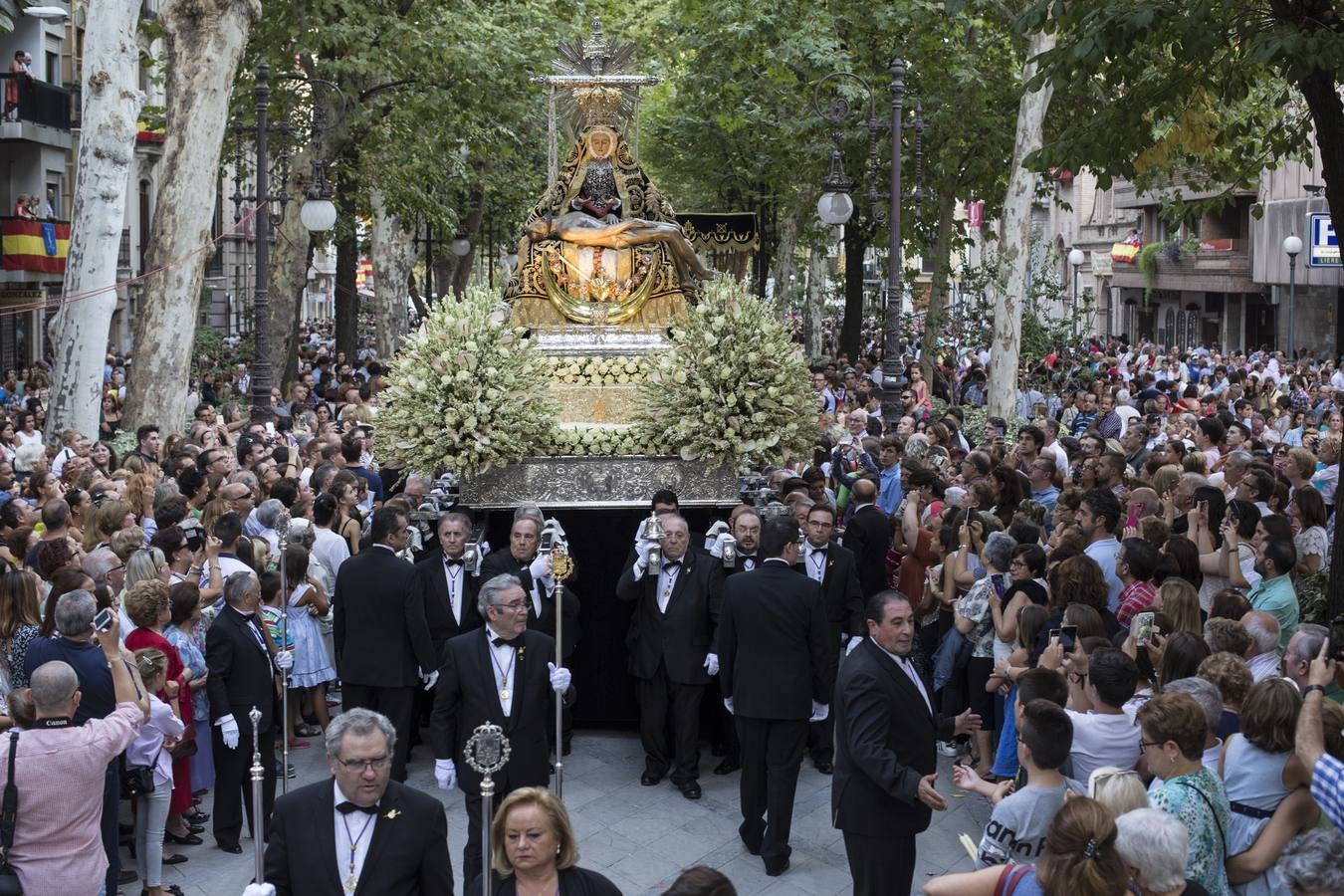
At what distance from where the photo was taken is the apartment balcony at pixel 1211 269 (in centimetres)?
4672

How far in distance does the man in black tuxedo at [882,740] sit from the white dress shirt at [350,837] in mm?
2222

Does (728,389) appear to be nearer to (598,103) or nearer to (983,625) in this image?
(983,625)

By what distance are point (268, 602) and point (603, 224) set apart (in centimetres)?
552

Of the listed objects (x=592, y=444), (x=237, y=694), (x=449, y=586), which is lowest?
(x=237, y=694)

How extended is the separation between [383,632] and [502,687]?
1.95 metres

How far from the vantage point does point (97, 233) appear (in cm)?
1881

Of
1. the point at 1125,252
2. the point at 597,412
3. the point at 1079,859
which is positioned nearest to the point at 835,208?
the point at 597,412

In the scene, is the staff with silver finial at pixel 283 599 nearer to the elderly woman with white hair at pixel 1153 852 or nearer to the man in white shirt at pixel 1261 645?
the man in white shirt at pixel 1261 645

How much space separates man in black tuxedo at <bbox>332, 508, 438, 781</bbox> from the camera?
9.65 metres

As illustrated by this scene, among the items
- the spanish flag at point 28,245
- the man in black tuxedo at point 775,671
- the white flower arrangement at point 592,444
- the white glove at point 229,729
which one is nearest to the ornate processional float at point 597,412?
the white flower arrangement at point 592,444

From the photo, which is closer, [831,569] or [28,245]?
[831,569]

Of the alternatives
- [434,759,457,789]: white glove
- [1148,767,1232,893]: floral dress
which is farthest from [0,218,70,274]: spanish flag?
[1148,767,1232,893]: floral dress

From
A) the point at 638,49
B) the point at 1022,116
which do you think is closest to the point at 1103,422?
the point at 1022,116

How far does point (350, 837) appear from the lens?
18.5 feet
